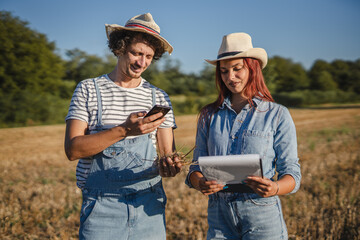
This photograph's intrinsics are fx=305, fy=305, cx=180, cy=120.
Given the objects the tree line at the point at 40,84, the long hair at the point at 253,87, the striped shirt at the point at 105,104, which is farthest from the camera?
the tree line at the point at 40,84

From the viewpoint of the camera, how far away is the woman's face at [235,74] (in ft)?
8.00

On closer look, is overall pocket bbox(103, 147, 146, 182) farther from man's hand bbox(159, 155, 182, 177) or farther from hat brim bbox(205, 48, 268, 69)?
hat brim bbox(205, 48, 268, 69)

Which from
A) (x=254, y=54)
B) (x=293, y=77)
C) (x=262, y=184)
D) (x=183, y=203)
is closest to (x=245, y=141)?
(x=262, y=184)

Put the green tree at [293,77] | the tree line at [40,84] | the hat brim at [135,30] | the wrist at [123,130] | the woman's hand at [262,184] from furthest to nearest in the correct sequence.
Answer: the green tree at [293,77] → the tree line at [40,84] → the hat brim at [135,30] → the wrist at [123,130] → the woman's hand at [262,184]

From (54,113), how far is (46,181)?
1796 centimetres

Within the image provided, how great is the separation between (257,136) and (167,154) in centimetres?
71

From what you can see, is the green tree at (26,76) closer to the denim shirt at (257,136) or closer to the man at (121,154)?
the man at (121,154)

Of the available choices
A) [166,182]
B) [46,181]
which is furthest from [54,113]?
[166,182]

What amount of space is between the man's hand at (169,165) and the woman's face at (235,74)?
73cm

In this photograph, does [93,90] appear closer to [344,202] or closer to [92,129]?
[92,129]

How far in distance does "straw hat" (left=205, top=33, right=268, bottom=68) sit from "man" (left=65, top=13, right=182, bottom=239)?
517 millimetres

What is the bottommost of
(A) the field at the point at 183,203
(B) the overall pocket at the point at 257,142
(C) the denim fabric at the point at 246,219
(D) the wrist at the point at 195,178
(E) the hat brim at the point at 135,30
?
(A) the field at the point at 183,203

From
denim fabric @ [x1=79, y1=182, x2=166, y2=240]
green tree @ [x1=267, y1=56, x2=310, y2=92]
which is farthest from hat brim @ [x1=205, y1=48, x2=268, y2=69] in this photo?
green tree @ [x1=267, y1=56, x2=310, y2=92]

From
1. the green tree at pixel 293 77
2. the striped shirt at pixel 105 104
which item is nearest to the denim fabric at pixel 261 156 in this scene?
the striped shirt at pixel 105 104
